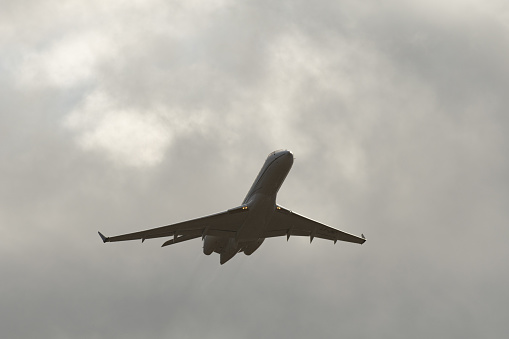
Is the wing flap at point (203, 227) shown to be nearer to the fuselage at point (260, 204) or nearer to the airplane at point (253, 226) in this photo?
the airplane at point (253, 226)

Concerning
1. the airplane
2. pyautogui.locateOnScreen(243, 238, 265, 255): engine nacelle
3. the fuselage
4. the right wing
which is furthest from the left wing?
the right wing

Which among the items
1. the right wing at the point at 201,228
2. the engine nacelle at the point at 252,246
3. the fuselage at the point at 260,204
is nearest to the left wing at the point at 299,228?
the engine nacelle at the point at 252,246

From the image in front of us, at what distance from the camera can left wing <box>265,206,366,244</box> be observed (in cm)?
8688

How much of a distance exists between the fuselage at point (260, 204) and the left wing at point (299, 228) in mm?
2699

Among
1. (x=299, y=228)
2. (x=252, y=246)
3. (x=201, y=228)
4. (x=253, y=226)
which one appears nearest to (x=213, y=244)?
(x=201, y=228)

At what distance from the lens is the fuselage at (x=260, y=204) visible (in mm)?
78312

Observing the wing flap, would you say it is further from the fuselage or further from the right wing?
the fuselage

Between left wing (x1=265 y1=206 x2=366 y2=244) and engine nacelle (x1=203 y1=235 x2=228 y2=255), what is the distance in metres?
5.38

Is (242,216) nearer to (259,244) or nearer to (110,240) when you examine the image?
(259,244)

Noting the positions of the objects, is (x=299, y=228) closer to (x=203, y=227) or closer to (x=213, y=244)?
(x=213, y=244)

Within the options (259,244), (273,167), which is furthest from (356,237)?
(273,167)

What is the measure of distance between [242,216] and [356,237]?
18.0 metres

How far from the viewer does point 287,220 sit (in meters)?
87.7

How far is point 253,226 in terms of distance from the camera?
8256cm
